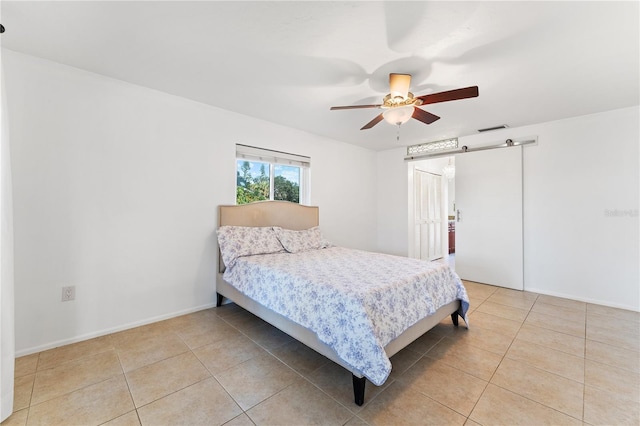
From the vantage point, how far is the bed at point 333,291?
158cm

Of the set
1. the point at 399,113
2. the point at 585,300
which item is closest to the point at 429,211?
the point at 585,300

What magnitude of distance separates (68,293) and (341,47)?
297cm

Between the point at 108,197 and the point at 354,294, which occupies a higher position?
the point at 108,197

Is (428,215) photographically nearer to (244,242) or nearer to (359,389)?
(244,242)

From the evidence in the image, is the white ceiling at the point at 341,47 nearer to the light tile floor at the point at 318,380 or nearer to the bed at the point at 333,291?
the bed at the point at 333,291

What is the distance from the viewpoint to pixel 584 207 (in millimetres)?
3266

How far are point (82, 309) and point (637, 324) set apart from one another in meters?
5.22

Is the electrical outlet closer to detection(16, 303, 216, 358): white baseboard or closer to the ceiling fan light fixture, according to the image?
detection(16, 303, 216, 358): white baseboard

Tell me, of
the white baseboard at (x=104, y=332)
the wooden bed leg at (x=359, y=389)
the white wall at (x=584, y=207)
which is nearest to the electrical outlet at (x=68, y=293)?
the white baseboard at (x=104, y=332)

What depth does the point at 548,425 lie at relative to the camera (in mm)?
1384

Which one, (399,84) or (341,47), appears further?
(399,84)

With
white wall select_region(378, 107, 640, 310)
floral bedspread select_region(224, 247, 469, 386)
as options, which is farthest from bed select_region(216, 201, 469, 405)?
white wall select_region(378, 107, 640, 310)

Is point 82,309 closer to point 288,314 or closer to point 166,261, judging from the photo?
point 166,261

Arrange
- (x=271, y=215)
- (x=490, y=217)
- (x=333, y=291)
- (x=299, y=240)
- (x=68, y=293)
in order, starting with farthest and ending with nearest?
(x=490, y=217)
(x=271, y=215)
(x=299, y=240)
(x=68, y=293)
(x=333, y=291)
